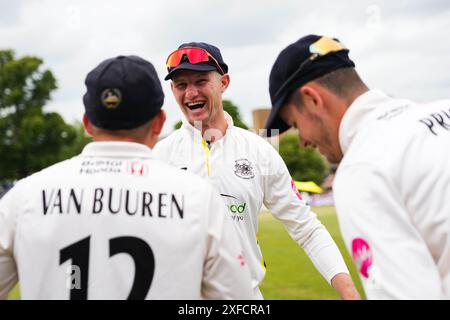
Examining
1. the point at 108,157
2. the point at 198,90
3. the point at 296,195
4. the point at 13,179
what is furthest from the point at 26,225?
the point at 13,179

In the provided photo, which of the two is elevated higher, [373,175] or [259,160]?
[373,175]

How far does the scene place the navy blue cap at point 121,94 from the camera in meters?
2.56

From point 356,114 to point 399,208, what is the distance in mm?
602

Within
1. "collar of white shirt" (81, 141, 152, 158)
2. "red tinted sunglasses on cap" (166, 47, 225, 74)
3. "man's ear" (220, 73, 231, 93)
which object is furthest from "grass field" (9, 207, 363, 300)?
"collar of white shirt" (81, 141, 152, 158)

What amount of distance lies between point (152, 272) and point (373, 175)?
1.09m

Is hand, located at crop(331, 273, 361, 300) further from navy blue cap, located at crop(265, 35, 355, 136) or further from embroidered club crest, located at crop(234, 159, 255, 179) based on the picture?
navy blue cap, located at crop(265, 35, 355, 136)

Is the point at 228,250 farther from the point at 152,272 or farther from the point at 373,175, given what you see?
the point at 373,175

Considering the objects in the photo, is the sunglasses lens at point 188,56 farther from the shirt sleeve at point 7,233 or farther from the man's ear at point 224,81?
the shirt sleeve at point 7,233

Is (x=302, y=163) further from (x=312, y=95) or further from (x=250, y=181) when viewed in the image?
(x=312, y=95)

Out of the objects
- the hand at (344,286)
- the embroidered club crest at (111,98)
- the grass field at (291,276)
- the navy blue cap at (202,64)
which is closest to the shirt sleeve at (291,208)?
the hand at (344,286)

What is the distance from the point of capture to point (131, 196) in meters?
2.46

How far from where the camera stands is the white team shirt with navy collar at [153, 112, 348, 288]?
14.6 feet
